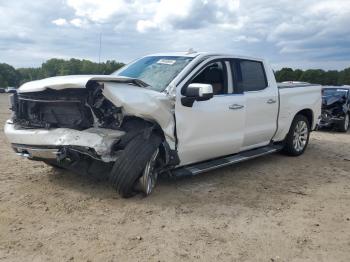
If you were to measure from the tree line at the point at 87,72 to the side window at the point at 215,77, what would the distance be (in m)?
1.75

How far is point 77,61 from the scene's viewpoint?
379 inches

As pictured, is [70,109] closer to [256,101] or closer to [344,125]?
[256,101]

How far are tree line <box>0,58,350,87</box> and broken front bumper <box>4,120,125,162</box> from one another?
4.48 feet

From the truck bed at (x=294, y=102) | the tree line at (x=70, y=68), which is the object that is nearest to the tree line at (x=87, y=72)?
the tree line at (x=70, y=68)

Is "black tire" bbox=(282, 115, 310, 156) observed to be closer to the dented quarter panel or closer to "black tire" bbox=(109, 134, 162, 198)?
the dented quarter panel

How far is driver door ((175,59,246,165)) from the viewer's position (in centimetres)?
525

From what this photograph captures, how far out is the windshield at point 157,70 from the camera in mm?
5387

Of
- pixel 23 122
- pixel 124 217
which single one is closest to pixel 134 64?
pixel 23 122

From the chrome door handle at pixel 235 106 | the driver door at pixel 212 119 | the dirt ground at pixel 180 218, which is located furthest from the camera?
the chrome door handle at pixel 235 106

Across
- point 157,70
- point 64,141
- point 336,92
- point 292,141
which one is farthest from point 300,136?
point 336,92

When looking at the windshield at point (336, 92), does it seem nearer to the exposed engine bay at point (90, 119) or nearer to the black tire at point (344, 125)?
the black tire at point (344, 125)

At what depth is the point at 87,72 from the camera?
683cm

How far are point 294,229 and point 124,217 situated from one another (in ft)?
5.80

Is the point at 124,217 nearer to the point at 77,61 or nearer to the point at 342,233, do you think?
the point at 342,233
